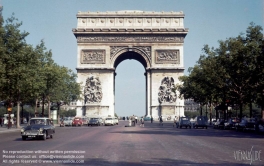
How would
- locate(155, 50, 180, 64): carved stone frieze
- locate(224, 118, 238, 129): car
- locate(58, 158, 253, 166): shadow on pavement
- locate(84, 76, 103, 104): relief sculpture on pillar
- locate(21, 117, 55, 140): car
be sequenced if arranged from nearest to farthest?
locate(58, 158, 253, 166): shadow on pavement
locate(21, 117, 55, 140): car
locate(224, 118, 238, 129): car
locate(84, 76, 103, 104): relief sculpture on pillar
locate(155, 50, 180, 64): carved stone frieze

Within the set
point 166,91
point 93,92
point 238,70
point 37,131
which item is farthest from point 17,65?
point 166,91

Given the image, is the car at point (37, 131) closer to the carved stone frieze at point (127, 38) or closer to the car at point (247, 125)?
the car at point (247, 125)

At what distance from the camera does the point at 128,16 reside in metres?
76.3

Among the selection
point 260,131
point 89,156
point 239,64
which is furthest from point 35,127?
point 239,64

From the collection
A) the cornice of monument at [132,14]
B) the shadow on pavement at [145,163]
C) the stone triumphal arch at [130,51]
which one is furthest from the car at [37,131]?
the cornice of monument at [132,14]

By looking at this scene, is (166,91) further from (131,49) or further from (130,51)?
(131,49)

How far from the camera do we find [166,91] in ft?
248

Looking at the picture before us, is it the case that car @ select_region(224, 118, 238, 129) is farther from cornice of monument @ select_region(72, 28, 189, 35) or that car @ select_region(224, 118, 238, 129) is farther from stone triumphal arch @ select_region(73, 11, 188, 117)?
cornice of monument @ select_region(72, 28, 189, 35)

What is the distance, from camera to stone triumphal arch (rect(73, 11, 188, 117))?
75.8m

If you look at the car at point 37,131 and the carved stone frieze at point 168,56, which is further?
the carved stone frieze at point 168,56

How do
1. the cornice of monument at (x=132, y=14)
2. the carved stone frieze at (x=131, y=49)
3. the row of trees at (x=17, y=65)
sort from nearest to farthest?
the row of trees at (x=17, y=65), the cornice of monument at (x=132, y=14), the carved stone frieze at (x=131, y=49)

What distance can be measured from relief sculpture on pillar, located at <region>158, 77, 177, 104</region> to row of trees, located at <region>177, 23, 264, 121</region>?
12437mm

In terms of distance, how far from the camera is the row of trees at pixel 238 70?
45.6 meters

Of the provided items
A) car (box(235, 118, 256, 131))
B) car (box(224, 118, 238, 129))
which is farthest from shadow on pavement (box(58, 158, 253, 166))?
car (box(224, 118, 238, 129))
